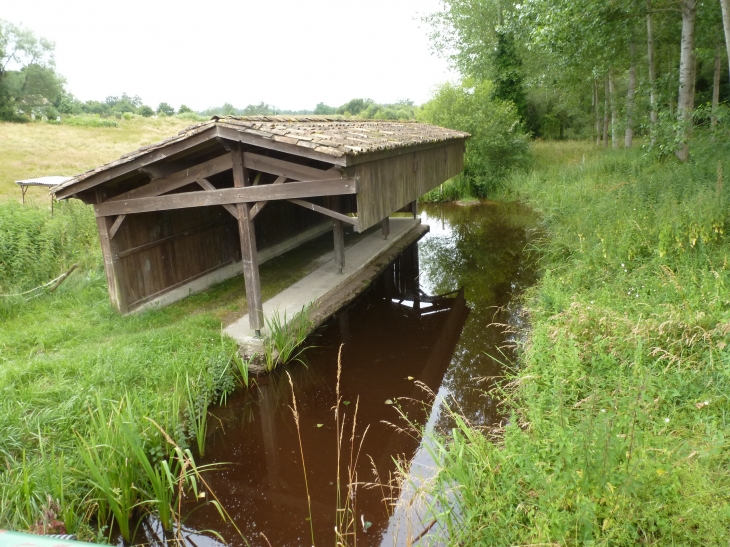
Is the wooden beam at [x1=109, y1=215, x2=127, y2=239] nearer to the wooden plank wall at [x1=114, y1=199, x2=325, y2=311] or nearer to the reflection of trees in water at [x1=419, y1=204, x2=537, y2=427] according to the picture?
the wooden plank wall at [x1=114, y1=199, x2=325, y2=311]

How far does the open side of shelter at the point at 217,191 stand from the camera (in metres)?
6.95

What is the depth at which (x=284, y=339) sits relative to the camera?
7.46 meters

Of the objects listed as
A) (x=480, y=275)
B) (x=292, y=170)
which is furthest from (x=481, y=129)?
(x=292, y=170)

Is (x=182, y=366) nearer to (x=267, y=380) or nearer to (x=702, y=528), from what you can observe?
(x=267, y=380)

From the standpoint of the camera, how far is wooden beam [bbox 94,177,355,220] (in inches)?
274

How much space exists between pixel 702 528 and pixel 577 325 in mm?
2997

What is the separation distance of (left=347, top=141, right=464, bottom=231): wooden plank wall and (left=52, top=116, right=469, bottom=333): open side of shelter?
0.07ft

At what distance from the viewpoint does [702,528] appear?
3.07 m

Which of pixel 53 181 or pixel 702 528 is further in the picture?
pixel 53 181

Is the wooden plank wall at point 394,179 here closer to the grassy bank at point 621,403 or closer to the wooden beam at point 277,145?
the wooden beam at point 277,145

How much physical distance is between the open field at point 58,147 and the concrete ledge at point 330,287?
10.1m

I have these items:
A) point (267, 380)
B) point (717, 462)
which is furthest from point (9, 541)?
→ point (267, 380)

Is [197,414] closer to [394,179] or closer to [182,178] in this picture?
[182,178]

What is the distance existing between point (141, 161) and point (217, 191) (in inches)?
49.0
